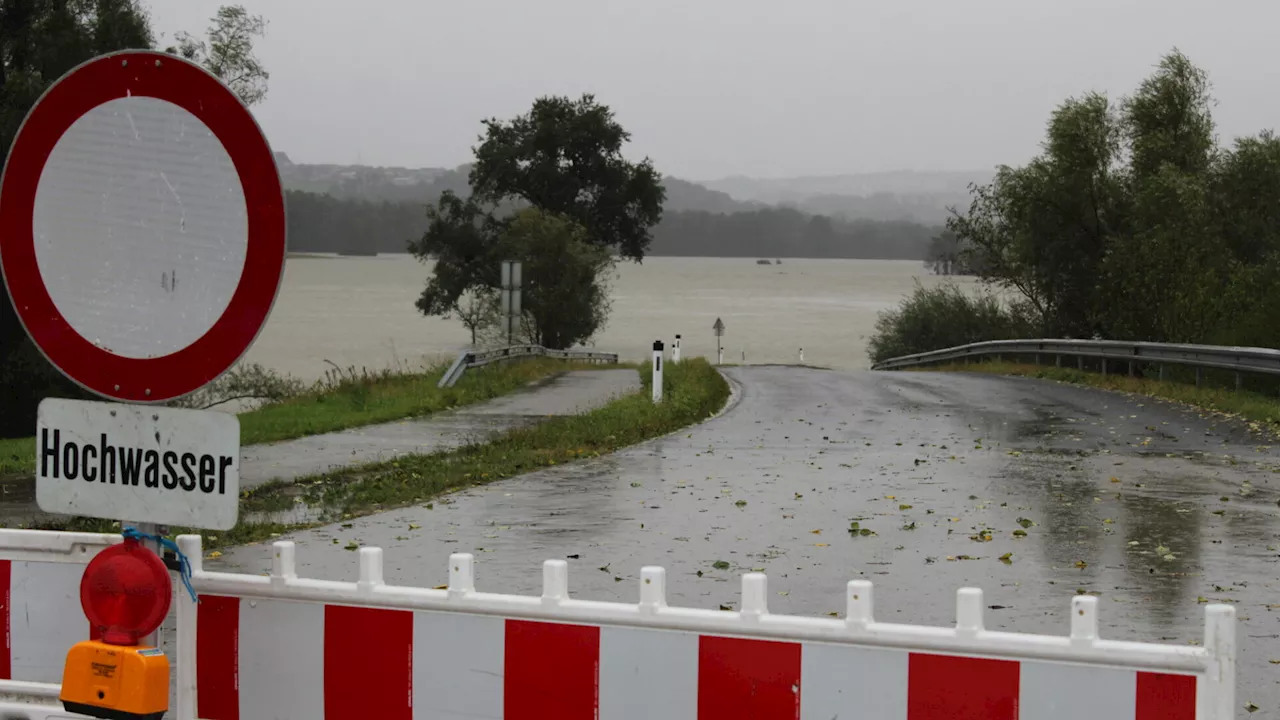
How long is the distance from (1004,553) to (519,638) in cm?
698

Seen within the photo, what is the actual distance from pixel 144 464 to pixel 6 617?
36.0 inches

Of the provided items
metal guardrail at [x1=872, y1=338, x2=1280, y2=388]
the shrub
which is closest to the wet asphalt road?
metal guardrail at [x1=872, y1=338, x2=1280, y2=388]

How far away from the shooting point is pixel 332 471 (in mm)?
16000

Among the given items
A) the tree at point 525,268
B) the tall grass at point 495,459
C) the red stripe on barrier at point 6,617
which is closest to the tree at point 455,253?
the tree at point 525,268

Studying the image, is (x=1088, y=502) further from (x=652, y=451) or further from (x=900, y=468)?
(x=652, y=451)

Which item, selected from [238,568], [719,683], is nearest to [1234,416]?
[238,568]

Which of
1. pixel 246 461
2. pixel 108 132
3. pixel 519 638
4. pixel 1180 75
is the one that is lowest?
pixel 246 461

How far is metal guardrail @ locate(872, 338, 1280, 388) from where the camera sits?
24.7m

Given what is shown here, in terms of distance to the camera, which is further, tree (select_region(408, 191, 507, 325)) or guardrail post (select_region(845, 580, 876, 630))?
tree (select_region(408, 191, 507, 325))

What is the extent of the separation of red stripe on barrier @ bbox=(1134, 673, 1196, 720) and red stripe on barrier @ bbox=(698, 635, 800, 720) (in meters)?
0.83

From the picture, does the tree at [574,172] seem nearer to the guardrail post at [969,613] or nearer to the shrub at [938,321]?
the shrub at [938,321]

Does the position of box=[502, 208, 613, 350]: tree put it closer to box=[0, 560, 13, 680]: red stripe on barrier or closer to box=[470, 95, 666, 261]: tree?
box=[470, 95, 666, 261]: tree

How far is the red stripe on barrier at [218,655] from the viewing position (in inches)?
179

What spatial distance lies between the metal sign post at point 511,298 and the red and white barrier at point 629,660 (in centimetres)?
3874
